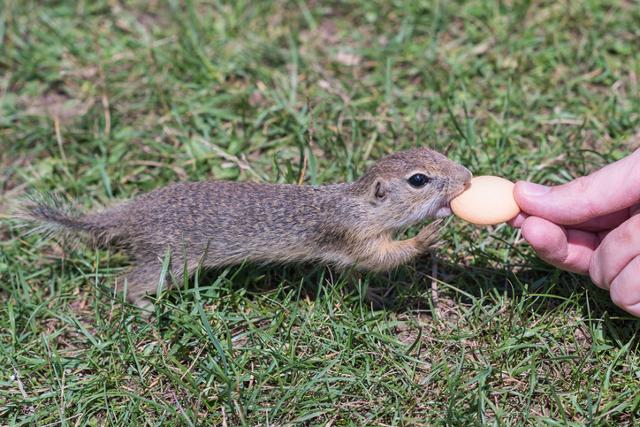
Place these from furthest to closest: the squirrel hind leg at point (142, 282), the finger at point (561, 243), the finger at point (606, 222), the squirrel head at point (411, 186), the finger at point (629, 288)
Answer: the squirrel hind leg at point (142, 282)
the squirrel head at point (411, 186)
the finger at point (606, 222)
the finger at point (561, 243)
the finger at point (629, 288)

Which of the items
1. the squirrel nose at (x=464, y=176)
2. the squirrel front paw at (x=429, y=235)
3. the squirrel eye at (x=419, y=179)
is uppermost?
the squirrel nose at (x=464, y=176)

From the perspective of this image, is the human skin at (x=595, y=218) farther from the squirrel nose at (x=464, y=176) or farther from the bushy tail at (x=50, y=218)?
the bushy tail at (x=50, y=218)

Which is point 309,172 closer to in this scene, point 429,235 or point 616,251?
point 429,235

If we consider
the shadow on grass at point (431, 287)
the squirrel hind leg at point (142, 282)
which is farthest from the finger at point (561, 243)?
the squirrel hind leg at point (142, 282)

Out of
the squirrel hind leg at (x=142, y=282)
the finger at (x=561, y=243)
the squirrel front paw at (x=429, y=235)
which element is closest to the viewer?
the finger at (x=561, y=243)

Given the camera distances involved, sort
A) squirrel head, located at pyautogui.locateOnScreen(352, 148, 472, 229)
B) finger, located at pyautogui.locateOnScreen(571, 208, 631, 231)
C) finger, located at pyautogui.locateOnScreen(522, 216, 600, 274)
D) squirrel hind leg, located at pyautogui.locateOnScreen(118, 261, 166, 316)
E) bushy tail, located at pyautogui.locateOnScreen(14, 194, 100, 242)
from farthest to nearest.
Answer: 1. bushy tail, located at pyautogui.locateOnScreen(14, 194, 100, 242)
2. squirrel hind leg, located at pyautogui.locateOnScreen(118, 261, 166, 316)
3. squirrel head, located at pyautogui.locateOnScreen(352, 148, 472, 229)
4. finger, located at pyautogui.locateOnScreen(571, 208, 631, 231)
5. finger, located at pyautogui.locateOnScreen(522, 216, 600, 274)

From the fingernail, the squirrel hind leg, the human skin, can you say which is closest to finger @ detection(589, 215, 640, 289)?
the human skin

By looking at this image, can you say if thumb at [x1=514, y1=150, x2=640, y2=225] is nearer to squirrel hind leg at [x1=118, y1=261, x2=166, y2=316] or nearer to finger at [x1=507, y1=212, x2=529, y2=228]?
finger at [x1=507, y1=212, x2=529, y2=228]
